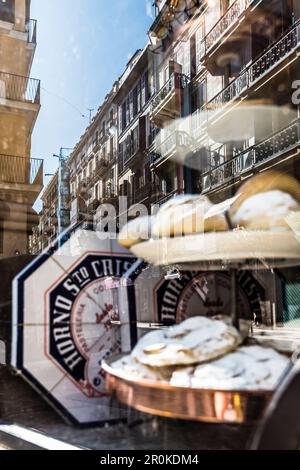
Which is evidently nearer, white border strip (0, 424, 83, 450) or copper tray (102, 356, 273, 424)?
copper tray (102, 356, 273, 424)

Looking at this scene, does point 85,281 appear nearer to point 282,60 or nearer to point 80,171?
point 80,171

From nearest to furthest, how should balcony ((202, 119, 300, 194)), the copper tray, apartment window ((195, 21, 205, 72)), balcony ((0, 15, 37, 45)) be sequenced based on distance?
the copper tray → balcony ((202, 119, 300, 194)) → apartment window ((195, 21, 205, 72)) → balcony ((0, 15, 37, 45))

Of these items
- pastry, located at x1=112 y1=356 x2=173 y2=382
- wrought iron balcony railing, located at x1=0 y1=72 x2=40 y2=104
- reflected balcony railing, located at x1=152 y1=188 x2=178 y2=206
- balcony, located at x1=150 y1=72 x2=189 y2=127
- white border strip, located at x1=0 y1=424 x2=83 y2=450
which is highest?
wrought iron balcony railing, located at x1=0 y1=72 x2=40 y2=104

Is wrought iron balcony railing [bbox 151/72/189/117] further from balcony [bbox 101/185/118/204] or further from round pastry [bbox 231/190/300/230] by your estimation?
round pastry [bbox 231/190/300/230]

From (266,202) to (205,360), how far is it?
451mm

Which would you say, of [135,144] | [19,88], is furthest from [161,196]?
[19,88]

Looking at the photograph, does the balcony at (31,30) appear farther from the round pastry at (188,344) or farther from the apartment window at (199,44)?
the round pastry at (188,344)

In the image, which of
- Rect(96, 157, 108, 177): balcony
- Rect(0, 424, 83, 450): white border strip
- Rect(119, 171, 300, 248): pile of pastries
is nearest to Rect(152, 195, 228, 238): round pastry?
Rect(119, 171, 300, 248): pile of pastries

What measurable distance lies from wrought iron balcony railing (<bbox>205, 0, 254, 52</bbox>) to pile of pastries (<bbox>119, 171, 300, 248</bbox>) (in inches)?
20.2

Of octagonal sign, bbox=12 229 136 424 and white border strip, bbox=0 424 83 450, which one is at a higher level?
octagonal sign, bbox=12 229 136 424

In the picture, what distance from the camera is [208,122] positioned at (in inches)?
59.7

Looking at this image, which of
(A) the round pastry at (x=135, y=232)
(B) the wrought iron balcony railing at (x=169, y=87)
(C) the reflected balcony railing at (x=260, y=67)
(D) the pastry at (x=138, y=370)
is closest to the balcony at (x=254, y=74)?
(C) the reflected balcony railing at (x=260, y=67)

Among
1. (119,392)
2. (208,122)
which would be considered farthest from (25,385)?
(208,122)

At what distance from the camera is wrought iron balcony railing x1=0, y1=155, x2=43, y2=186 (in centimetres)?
171
